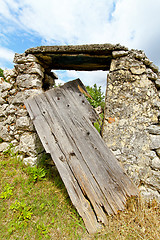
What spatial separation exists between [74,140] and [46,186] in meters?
1.02

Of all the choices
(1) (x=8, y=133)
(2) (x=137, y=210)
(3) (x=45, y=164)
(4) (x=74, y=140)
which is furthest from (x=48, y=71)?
(2) (x=137, y=210)

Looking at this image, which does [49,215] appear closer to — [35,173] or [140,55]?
[35,173]

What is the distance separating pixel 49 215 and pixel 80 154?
98cm

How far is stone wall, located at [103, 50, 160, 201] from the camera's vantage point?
199 centimetres

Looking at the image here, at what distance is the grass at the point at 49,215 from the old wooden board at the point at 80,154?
0.48 feet

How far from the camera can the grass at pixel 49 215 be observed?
158cm

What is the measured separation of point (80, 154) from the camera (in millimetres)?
2049

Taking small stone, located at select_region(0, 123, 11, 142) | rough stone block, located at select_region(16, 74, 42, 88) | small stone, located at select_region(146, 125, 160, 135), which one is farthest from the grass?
rough stone block, located at select_region(16, 74, 42, 88)

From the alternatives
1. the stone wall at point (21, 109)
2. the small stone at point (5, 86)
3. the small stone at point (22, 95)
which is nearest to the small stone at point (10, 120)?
the stone wall at point (21, 109)

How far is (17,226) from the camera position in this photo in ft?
5.42

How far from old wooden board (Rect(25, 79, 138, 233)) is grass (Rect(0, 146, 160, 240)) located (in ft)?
0.48

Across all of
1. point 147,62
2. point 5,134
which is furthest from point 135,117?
point 5,134

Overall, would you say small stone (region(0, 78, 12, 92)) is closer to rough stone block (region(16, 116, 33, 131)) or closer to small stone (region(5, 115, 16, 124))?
small stone (region(5, 115, 16, 124))

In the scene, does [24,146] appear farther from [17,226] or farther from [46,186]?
[17,226]
